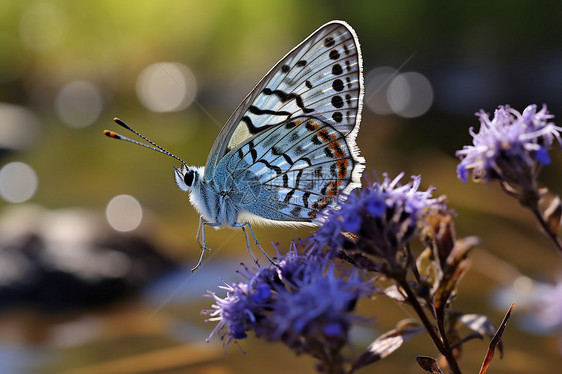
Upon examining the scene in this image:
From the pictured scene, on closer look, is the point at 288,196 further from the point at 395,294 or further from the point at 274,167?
the point at 395,294

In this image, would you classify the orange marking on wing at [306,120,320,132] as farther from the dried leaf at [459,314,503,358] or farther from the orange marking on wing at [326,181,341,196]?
the dried leaf at [459,314,503,358]

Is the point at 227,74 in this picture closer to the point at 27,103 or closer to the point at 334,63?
the point at 27,103

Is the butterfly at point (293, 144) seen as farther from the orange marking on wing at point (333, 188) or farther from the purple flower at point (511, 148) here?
the purple flower at point (511, 148)

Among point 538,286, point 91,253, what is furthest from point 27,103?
point 538,286

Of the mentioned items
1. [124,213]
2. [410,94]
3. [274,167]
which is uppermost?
[410,94]

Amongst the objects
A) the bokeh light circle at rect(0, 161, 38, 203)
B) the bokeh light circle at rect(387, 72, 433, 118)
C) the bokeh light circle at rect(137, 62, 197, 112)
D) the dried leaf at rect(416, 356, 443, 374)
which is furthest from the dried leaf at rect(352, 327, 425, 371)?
the bokeh light circle at rect(137, 62, 197, 112)

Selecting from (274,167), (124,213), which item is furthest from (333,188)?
(124,213)

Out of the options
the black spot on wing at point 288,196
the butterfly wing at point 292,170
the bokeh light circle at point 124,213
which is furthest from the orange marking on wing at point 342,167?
the bokeh light circle at point 124,213
